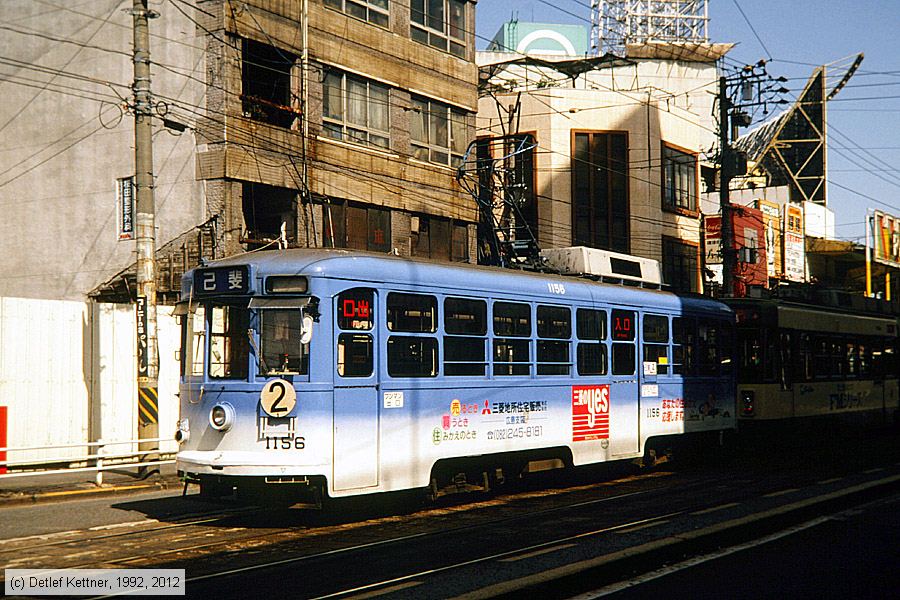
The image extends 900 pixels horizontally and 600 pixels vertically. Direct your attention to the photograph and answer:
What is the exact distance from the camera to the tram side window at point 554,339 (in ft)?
48.2

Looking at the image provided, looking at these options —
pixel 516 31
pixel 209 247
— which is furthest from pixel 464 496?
pixel 516 31

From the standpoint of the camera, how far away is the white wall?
725 inches

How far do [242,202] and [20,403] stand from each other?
280 inches

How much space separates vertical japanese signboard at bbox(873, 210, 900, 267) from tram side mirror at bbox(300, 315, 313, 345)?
52.9 metres

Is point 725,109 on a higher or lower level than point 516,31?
lower

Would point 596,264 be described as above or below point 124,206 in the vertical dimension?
below

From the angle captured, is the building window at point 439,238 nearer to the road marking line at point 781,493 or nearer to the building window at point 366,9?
the building window at point 366,9

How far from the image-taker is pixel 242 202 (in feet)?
77.0

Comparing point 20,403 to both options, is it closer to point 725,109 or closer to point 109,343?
point 109,343

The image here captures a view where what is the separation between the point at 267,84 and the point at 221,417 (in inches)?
578

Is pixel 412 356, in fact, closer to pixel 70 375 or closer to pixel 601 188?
pixel 70 375

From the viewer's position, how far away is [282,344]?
38.8ft

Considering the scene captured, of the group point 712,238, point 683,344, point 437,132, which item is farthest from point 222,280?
point 712,238

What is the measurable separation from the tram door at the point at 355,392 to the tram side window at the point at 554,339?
3350 millimetres
